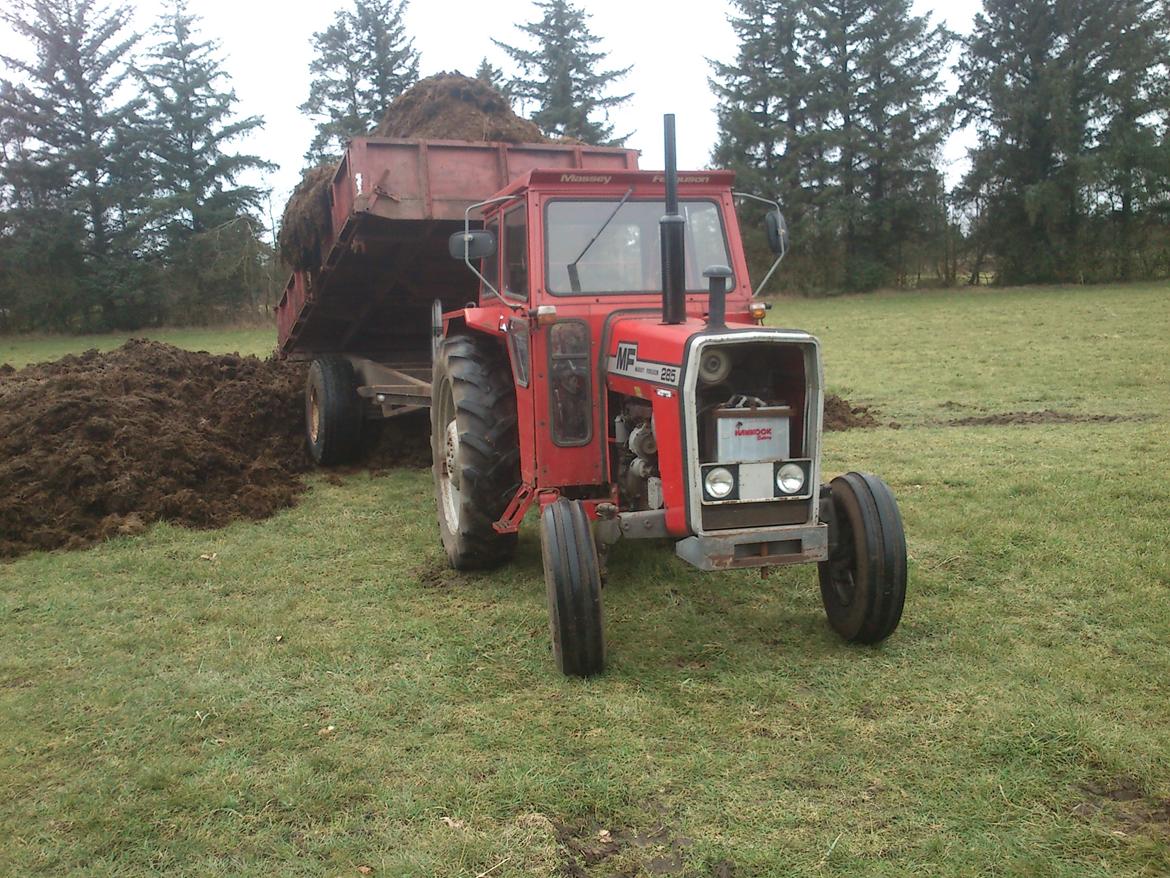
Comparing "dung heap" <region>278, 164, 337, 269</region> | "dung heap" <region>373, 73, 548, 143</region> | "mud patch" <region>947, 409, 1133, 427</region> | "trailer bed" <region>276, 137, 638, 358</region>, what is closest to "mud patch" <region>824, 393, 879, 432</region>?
"mud patch" <region>947, 409, 1133, 427</region>

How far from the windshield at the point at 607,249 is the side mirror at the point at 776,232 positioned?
1.28 feet

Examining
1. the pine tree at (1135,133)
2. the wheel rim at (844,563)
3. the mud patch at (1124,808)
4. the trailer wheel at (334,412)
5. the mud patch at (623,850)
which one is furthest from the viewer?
the pine tree at (1135,133)

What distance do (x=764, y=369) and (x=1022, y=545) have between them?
2.45m

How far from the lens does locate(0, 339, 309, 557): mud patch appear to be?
6762 millimetres

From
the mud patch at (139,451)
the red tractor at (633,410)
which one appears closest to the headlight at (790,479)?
the red tractor at (633,410)

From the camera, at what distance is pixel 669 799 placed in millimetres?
3316

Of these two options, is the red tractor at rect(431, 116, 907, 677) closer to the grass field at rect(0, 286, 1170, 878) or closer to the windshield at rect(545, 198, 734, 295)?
the windshield at rect(545, 198, 734, 295)

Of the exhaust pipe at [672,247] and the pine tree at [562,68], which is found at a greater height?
the pine tree at [562,68]

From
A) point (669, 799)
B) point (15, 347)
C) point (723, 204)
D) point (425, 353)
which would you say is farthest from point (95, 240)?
point (669, 799)

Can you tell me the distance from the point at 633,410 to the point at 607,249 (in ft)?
3.26

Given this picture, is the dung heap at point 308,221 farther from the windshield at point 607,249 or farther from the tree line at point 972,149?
the tree line at point 972,149

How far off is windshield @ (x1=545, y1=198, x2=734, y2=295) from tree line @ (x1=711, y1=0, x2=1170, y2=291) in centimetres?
2736

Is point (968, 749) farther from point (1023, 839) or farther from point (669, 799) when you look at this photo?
point (669, 799)

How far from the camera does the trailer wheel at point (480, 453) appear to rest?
558cm
